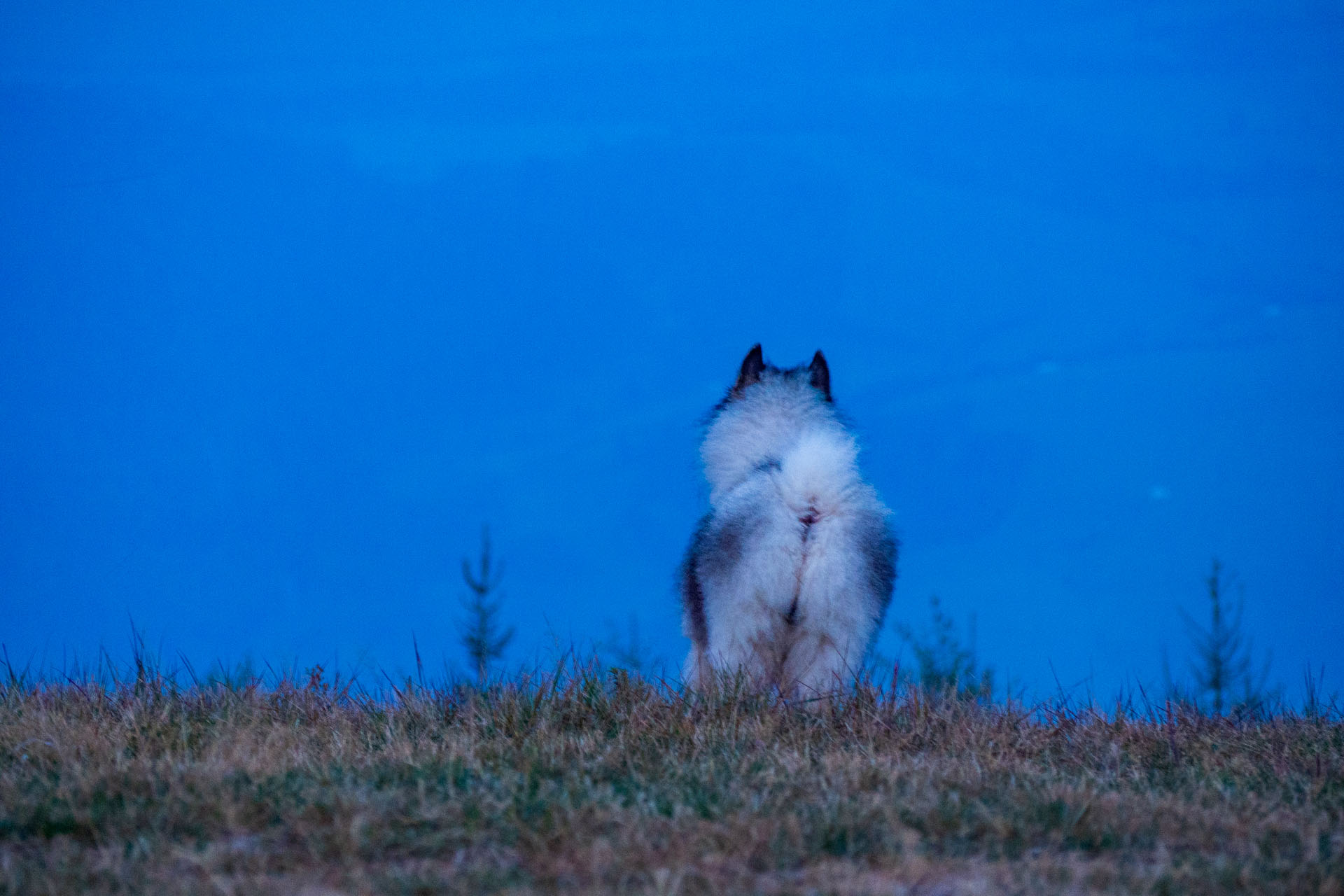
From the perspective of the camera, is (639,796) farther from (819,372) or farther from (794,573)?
(819,372)

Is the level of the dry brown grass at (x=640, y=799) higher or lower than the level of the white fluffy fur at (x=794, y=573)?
lower

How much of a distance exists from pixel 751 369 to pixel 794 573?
1.79 meters

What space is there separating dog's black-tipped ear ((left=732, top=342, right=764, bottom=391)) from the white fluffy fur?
63 cm

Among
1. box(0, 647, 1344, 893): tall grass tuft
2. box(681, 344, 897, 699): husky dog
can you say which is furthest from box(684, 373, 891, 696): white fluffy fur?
box(0, 647, 1344, 893): tall grass tuft

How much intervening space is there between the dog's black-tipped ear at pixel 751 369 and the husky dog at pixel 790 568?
0.39 metres

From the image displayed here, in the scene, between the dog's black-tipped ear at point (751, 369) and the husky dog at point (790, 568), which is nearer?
the husky dog at point (790, 568)

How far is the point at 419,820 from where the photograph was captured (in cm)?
344

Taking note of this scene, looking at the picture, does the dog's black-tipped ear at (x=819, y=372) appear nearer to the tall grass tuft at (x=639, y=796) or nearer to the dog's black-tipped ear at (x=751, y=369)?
the dog's black-tipped ear at (x=751, y=369)

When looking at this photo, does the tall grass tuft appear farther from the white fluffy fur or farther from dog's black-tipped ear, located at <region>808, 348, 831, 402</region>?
dog's black-tipped ear, located at <region>808, 348, 831, 402</region>

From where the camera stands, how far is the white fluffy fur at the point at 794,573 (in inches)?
230

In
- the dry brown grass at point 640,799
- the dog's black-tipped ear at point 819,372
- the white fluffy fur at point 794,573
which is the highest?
the dog's black-tipped ear at point 819,372

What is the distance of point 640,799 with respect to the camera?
149 inches

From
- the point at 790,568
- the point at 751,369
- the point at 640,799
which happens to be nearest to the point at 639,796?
the point at 640,799

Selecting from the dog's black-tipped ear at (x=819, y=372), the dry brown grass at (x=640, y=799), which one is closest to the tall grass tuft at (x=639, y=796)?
the dry brown grass at (x=640, y=799)
